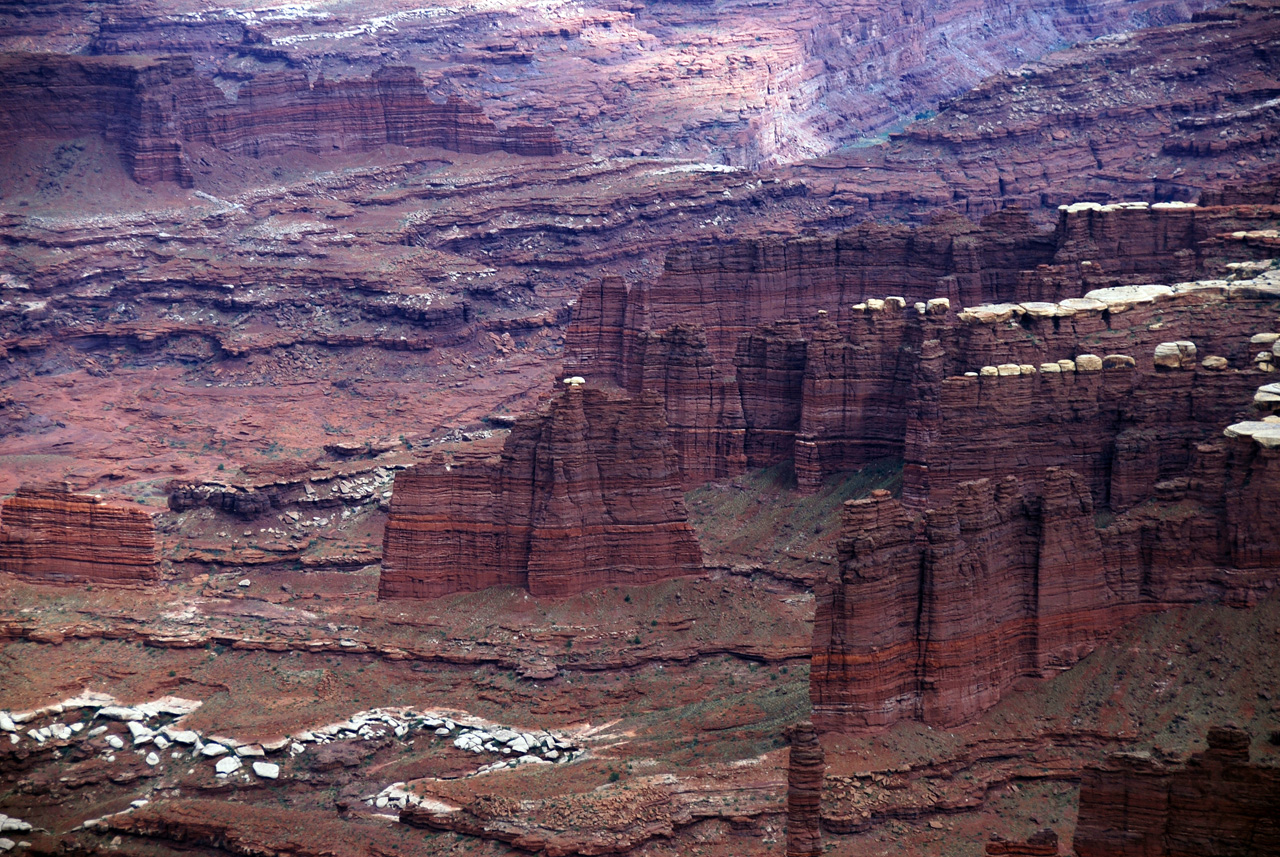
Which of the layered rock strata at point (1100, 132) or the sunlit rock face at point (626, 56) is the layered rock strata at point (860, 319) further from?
the sunlit rock face at point (626, 56)

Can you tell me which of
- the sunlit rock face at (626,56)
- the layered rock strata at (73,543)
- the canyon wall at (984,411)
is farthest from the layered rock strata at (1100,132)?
the layered rock strata at (73,543)

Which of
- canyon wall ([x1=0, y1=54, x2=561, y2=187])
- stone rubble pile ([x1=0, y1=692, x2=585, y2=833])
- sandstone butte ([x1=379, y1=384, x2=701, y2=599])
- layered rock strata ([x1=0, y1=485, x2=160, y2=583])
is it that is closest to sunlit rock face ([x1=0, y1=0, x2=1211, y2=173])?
canyon wall ([x1=0, y1=54, x2=561, y2=187])

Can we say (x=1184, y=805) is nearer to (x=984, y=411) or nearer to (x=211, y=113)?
(x=984, y=411)

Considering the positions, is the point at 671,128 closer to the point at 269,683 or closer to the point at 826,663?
the point at 269,683

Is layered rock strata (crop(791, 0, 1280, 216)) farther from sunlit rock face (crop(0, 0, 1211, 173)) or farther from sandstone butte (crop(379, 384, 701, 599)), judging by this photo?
sandstone butte (crop(379, 384, 701, 599))

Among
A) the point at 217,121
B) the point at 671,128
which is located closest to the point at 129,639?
the point at 217,121

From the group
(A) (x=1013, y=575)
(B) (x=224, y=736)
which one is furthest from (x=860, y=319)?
(B) (x=224, y=736)
